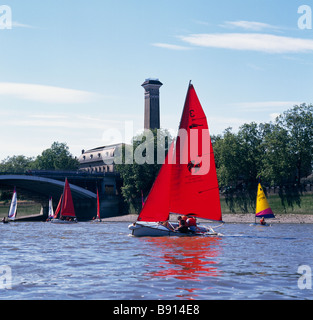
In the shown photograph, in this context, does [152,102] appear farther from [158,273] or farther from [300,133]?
[158,273]

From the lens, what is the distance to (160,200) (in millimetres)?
34406

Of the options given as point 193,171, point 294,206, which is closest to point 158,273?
point 193,171

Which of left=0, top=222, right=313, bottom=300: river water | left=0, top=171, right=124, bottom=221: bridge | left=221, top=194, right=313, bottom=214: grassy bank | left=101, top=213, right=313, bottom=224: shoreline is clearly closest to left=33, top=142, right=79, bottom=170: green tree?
left=0, top=171, right=124, bottom=221: bridge

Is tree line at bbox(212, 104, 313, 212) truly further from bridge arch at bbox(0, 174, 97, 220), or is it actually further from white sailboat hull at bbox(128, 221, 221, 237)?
white sailboat hull at bbox(128, 221, 221, 237)

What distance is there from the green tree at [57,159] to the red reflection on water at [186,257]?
114547 millimetres

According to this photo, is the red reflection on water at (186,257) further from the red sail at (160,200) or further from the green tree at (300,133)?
the green tree at (300,133)

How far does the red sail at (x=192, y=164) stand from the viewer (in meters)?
33.5

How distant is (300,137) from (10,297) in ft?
235

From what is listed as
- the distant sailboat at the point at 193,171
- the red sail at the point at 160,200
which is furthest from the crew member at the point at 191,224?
the red sail at the point at 160,200

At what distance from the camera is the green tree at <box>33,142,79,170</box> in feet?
479

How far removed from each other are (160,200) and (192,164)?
3169 mm

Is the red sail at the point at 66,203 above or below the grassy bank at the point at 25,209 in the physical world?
above
